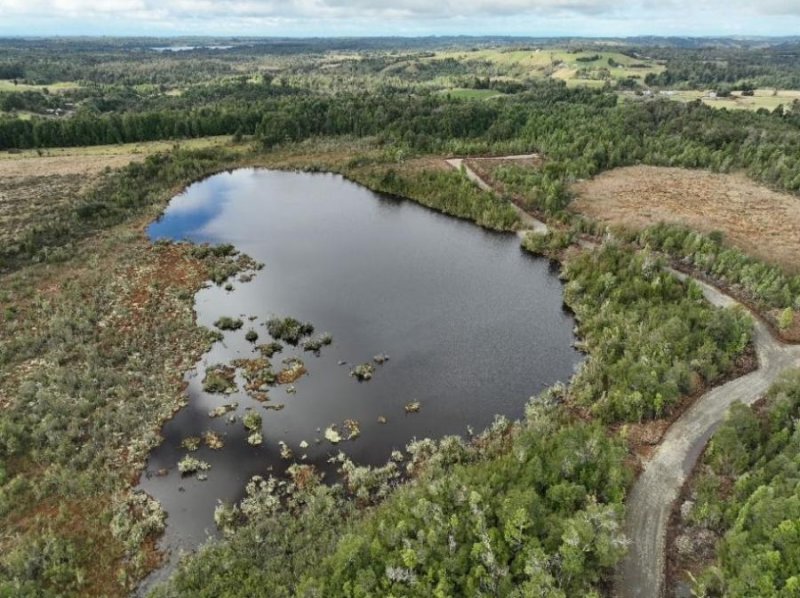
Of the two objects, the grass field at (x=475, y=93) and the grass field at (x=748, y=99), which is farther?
the grass field at (x=475, y=93)

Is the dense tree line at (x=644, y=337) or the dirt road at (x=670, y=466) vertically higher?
the dense tree line at (x=644, y=337)

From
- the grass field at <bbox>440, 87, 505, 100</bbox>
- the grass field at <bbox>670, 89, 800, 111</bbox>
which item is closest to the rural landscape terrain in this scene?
Answer: the grass field at <bbox>670, 89, 800, 111</bbox>

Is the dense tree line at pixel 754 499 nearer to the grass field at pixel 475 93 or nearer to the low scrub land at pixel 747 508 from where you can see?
the low scrub land at pixel 747 508

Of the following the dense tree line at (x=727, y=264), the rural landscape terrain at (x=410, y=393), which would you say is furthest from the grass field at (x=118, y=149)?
the dense tree line at (x=727, y=264)

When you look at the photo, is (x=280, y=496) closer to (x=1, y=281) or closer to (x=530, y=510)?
(x=530, y=510)

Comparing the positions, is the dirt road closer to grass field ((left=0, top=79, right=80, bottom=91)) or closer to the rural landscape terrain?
the rural landscape terrain

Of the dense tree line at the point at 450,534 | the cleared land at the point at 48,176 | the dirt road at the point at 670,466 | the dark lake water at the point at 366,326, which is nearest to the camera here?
the dense tree line at the point at 450,534
